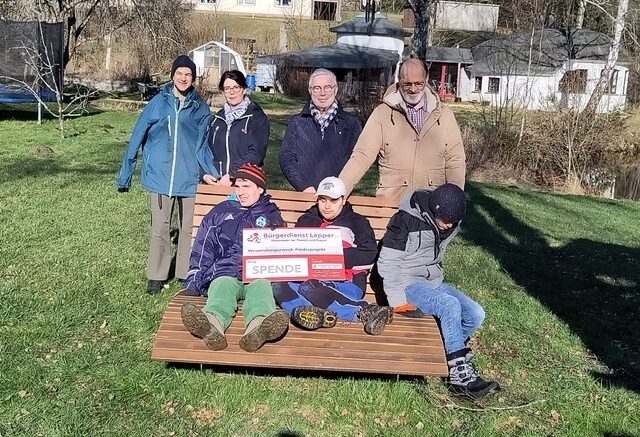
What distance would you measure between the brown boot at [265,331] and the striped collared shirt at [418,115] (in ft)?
5.80

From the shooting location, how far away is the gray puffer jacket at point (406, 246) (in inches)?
181

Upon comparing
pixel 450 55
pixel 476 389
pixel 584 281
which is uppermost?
pixel 450 55

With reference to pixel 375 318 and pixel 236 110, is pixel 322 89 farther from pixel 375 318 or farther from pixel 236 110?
pixel 375 318

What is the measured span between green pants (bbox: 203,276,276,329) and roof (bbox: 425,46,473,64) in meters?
42.6

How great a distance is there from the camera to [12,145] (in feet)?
44.7

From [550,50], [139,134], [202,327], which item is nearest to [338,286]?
[202,327]

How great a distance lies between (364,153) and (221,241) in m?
1.22

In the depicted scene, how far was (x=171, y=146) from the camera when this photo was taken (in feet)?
18.5

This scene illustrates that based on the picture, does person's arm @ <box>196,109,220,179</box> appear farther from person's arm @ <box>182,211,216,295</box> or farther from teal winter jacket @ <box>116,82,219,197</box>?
person's arm @ <box>182,211,216,295</box>

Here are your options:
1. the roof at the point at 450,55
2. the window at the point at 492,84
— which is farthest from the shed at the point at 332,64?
the window at the point at 492,84

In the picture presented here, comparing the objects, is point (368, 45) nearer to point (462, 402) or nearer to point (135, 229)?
point (135, 229)

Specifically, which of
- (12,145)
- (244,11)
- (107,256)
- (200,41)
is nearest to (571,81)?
(12,145)

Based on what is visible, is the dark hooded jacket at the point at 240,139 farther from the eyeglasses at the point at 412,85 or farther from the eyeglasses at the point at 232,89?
the eyeglasses at the point at 412,85

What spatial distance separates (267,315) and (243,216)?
103 cm
